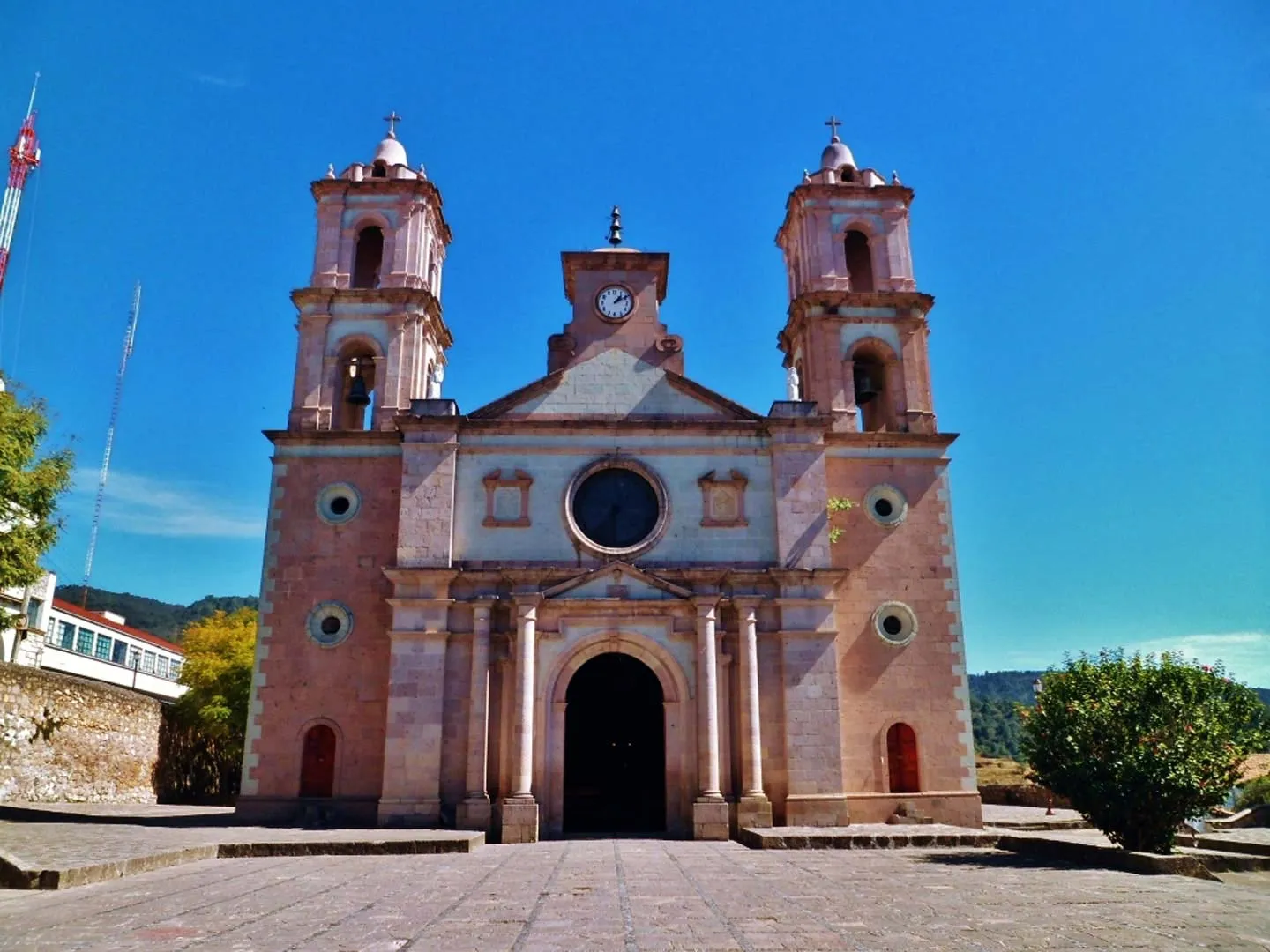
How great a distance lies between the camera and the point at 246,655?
37.7 meters

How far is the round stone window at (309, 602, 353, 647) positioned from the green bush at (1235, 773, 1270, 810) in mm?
27298

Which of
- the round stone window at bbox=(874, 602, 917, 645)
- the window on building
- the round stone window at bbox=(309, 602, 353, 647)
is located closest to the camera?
the round stone window at bbox=(309, 602, 353, 647)

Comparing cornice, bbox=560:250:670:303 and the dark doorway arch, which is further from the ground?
cornice, bbox=560:250:670:303

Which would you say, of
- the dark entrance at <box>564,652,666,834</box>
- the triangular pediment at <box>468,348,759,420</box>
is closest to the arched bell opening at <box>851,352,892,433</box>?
the triangular pediment at <box>468,348,759,420</box>

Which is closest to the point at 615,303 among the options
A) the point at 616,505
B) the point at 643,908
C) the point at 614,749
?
the point at 616,505

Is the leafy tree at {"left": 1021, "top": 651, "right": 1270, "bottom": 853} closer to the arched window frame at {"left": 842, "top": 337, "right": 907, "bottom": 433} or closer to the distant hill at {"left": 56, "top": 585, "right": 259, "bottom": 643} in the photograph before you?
the arched window frame at {"left": 842, "top": 337, "right": 907, "bottom": 433}

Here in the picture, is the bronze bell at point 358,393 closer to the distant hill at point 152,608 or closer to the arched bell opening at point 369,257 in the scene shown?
the arched bell opening at point 369,257

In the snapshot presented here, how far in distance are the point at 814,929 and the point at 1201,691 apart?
30.9 ft

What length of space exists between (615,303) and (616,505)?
5.83 metres

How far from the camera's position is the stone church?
70.8ft

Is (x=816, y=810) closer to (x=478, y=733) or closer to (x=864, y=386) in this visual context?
(x=478, y=733)

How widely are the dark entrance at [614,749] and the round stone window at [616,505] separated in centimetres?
283

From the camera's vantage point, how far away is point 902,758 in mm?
22969

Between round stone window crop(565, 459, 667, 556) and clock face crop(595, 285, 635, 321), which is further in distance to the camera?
clock face crop(595, 285, 635, 321)
